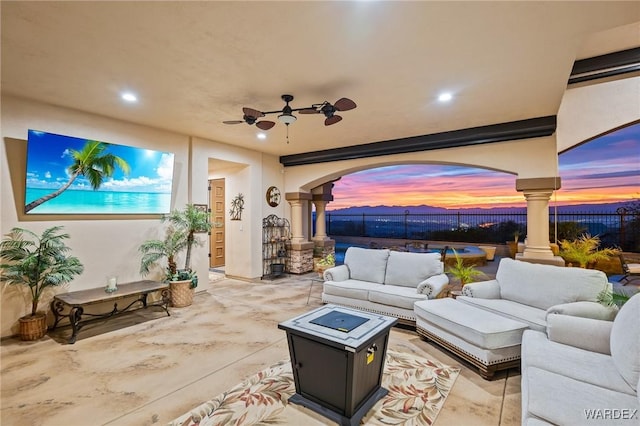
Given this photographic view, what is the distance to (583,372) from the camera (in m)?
1.84

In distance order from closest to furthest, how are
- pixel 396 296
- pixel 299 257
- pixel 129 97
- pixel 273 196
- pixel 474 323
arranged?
pixel 474 323 → pixel 129 97 → pixel 396 296 → pixel 273 196 → pixel 299 257

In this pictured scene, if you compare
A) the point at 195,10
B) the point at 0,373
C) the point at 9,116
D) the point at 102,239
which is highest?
the point at 195,10

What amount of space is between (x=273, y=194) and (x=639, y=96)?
6148 millimetres

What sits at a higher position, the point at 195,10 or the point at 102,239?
the point at 195,10

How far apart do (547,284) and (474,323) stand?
1028mm

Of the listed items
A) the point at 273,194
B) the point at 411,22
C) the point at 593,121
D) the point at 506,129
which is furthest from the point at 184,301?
the point at 593,121

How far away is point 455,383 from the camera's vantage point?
8.33 feet

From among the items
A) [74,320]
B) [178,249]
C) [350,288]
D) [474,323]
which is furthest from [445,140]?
[74,320]

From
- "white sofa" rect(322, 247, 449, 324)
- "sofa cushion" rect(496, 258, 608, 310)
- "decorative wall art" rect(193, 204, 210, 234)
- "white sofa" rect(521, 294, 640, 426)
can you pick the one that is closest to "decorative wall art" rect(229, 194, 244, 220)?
"decorative wall art" rect(193, 204, 210, 234)

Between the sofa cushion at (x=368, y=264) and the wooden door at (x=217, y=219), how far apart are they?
3820mm

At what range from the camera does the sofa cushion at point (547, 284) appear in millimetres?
2828

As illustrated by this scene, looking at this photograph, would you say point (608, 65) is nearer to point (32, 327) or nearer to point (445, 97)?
point (445, 97)

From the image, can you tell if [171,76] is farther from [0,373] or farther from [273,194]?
[273,194]

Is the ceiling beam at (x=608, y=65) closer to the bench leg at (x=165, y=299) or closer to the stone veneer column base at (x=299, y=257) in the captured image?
the stone veneer column base at (x=299, y=257)
